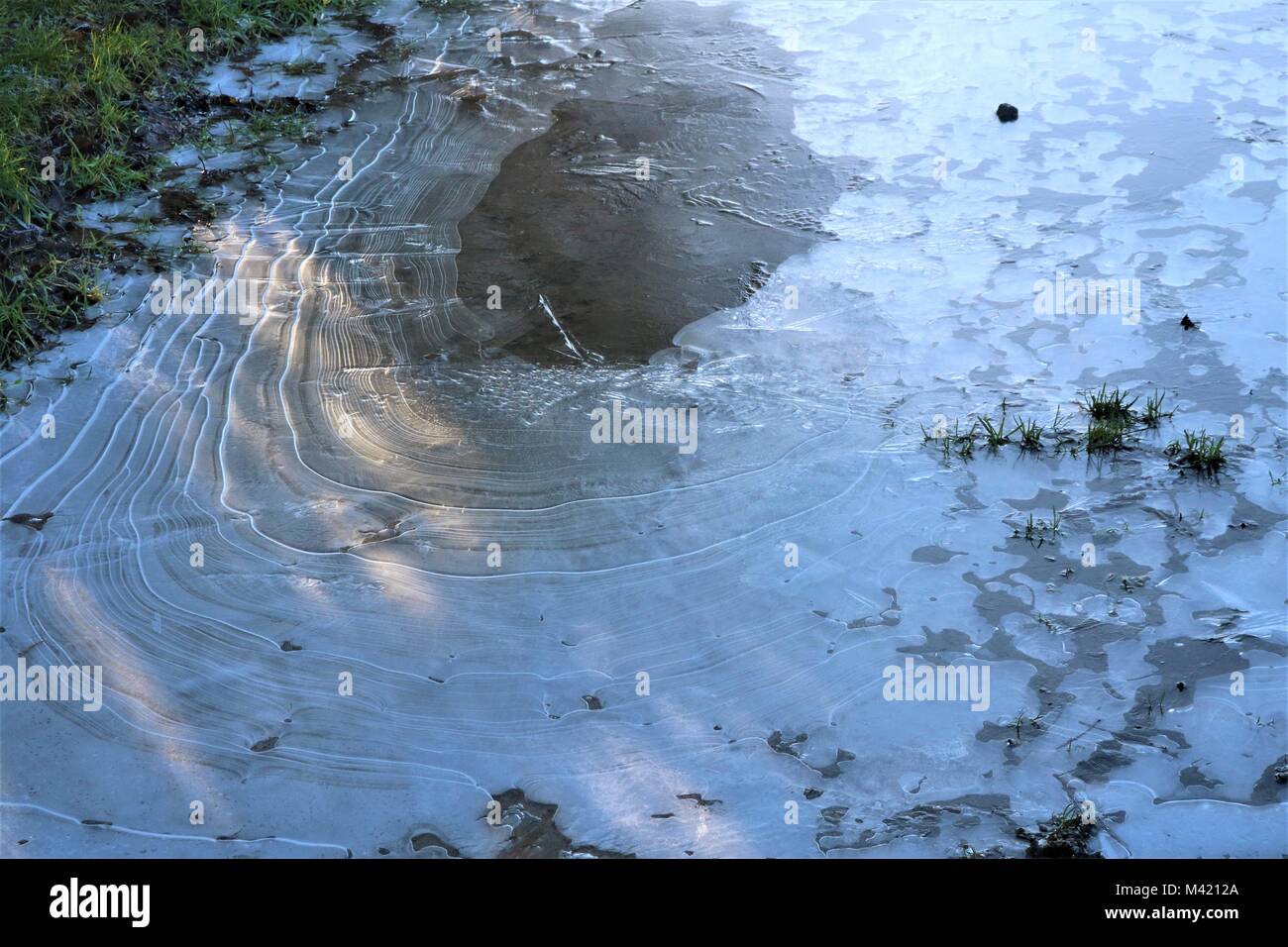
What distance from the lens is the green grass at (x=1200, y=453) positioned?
3.00 metres

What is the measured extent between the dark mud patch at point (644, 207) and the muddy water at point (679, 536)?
1.4 inches

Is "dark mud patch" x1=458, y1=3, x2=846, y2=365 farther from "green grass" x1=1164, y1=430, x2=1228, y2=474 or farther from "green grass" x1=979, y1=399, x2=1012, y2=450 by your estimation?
"green grass" x1=1164, y1=430, x2=1228, y2=474

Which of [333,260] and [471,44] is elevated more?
[471,44]

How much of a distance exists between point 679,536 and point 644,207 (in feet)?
6.53

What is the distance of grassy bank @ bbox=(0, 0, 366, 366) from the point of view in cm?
382

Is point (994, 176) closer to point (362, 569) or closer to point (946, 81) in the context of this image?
point (946, 81)

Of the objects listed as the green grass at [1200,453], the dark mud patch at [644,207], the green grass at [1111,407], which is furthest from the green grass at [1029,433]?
the dark mud patch at [644,207]

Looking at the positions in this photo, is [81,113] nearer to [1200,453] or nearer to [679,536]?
[679,536]

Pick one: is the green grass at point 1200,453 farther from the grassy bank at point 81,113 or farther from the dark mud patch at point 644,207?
the grassy bank at point 81,113

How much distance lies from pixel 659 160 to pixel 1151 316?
214 cm

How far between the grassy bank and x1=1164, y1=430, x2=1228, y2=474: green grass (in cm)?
348

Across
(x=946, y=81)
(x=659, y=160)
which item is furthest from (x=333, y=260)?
(x=946, y=81)

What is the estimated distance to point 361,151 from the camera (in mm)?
4855
